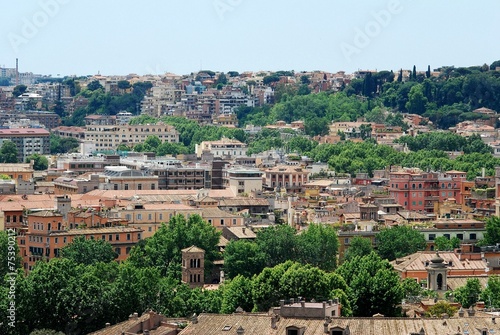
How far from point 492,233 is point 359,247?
17.1 feet

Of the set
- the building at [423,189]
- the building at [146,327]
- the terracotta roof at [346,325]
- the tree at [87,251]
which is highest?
A: the building at [423,189]

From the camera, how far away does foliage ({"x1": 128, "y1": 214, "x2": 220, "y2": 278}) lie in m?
54.4

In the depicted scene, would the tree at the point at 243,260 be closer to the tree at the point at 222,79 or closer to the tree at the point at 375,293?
the tree at the point at 375,293

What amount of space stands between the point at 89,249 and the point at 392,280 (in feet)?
44.7

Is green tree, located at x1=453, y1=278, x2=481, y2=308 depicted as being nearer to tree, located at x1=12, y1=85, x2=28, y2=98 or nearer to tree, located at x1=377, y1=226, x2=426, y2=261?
tree, located at x1=377, y1=226, x2=426, y2=261

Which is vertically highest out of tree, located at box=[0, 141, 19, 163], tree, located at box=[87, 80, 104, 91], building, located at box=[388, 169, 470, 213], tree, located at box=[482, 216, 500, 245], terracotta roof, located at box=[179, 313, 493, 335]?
tree, located at box=[87, 80, 104, 91]

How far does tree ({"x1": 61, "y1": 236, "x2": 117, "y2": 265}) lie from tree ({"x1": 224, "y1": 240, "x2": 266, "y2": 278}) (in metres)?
3.69

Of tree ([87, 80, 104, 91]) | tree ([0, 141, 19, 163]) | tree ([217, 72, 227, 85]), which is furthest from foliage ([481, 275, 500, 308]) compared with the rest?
tree ([217, 72, 227, 85])

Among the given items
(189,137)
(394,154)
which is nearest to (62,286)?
(394,154)

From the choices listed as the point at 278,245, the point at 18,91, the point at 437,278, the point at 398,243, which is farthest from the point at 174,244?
the point at 18,91

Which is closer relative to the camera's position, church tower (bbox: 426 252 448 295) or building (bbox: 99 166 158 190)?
church tower (bbox: 426 252 448 295)

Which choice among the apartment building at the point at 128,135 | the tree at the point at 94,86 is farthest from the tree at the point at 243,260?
the tree at the point at 94,86

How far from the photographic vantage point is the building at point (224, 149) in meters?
106

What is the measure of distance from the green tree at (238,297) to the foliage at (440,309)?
17.5 feet
